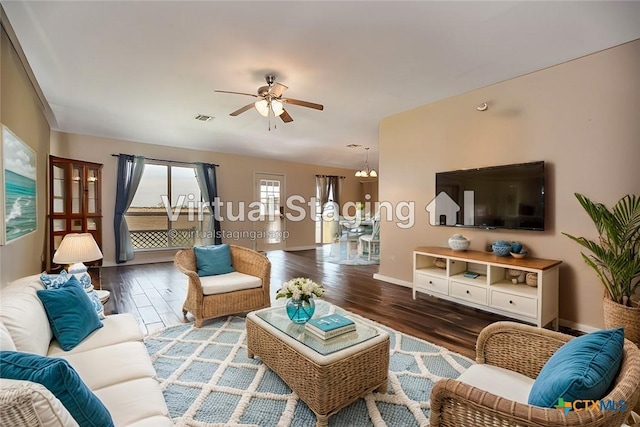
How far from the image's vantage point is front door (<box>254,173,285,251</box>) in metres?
7.79

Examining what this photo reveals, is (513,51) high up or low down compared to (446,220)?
up

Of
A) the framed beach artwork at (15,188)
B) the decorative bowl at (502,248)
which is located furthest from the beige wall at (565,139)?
the framed beach artwork at (15,188)

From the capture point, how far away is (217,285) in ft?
9.77

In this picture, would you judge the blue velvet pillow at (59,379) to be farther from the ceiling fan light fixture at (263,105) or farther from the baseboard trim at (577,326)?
the baseboard trim at (577,326)

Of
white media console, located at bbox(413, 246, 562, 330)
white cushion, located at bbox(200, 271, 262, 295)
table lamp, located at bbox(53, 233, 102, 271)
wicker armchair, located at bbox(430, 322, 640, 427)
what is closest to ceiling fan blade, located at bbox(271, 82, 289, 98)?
white cushion, located at bbox(200, 271, 262, 295)

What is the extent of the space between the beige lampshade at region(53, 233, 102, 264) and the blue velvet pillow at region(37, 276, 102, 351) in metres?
0.83

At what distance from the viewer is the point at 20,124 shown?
2812 millimetres

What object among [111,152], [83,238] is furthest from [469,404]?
[111,152]

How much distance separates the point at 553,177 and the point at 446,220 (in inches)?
49.6

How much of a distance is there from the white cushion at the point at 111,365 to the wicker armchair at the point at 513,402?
1.42 m

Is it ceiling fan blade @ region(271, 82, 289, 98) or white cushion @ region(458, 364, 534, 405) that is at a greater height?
ceiling fan blade @ region(271, 82, 289, 98)

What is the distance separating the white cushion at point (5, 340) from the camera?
1.10 m

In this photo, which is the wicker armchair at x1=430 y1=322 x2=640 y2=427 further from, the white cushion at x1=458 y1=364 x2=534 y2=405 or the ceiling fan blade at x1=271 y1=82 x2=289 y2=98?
the ceiling fan blade at x1=271 y1=82 x2=289 y2=98

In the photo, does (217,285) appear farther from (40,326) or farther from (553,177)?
(553,177)
